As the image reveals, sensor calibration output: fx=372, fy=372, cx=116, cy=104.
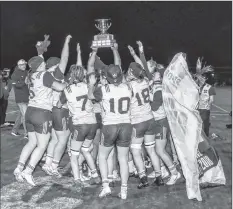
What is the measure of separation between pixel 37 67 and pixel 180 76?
236 cm

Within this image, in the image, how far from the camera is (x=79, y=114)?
619cm

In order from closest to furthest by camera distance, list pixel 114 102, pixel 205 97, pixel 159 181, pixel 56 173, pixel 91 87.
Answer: pixel 114 102
pixel 91 87
pixel 159 181
pixel 56 173
pixel 205 97

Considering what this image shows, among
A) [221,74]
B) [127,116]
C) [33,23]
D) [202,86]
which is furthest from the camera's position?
A: [221,74]

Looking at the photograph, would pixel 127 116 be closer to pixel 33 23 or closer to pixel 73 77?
pixel 73 77

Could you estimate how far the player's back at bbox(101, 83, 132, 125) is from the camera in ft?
18.2

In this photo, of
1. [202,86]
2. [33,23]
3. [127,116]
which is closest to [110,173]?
[127,116]

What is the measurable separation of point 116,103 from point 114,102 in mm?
34

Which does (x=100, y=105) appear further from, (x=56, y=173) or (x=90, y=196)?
(x=56, y=173)

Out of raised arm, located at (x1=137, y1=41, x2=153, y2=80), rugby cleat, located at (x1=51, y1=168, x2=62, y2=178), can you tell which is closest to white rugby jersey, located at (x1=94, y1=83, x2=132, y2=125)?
raised arm, located at (x1=137, y1=41, x2=153, y2=80)

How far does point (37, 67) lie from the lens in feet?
20.3

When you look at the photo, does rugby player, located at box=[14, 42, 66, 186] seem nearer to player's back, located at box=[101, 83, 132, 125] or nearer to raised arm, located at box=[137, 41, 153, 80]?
player's back, located at box=[101, 83, 132, 125]

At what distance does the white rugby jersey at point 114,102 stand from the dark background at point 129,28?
21.0 metres

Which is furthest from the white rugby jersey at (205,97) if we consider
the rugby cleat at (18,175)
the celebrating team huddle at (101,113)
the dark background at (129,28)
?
the dark background at (129,28)

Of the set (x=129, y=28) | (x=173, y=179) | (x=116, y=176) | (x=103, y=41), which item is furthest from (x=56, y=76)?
(x=129, y=28)
